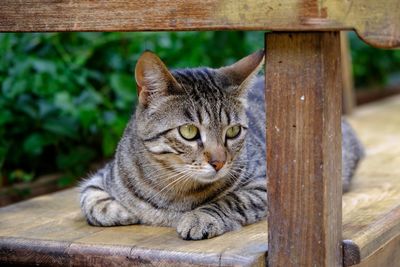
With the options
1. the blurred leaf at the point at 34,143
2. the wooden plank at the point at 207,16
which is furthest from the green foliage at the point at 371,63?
the wooden plank at the point at 207,16

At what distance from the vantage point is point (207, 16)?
6.91ft

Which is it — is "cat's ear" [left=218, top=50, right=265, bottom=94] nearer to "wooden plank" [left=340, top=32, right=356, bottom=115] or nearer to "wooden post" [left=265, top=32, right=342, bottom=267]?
"wooden post" [left=265, top=32, right=342, bottom=267]

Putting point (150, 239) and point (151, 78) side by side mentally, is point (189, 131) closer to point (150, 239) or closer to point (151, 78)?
point (151, 78)

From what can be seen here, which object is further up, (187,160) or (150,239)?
(187,160)

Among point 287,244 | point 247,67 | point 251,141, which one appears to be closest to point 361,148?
point 251,141

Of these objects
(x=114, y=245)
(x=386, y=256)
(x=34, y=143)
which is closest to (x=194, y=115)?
(x=114, y=245)

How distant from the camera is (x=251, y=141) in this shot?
2.98 metres

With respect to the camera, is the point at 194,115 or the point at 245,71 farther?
the point at 245,71

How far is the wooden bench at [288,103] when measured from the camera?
2006 millimetres

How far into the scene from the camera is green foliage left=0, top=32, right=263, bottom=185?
12.9 feet

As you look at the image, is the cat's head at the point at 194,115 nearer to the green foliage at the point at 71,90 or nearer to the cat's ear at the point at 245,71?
the cat's ear at the point at 245,71

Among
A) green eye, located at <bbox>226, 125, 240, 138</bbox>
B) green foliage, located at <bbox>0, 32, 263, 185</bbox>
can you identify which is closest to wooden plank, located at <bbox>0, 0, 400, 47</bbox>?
green eye, located at <bbox>226, 125, 240, 138</bbox>

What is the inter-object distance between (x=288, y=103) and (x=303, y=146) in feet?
0.39

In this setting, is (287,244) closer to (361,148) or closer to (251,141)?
(251,141)
